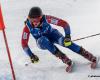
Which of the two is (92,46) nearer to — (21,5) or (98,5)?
(98,5)

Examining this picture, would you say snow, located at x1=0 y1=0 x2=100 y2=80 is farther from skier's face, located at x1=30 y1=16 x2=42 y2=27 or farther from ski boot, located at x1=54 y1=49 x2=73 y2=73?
skier's face, located at x1=30 y1=16 x2=42 y2=27

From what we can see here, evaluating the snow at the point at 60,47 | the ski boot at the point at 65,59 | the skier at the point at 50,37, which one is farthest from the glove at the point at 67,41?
the snow at the point at 60,47

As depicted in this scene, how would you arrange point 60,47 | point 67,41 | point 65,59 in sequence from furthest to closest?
point 60,47 → point 65,59 → point 67,41

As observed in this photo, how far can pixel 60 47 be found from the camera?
7980mm

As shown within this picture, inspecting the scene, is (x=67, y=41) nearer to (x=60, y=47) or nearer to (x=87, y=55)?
(x=87, y=55)

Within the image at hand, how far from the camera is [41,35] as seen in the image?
6977 mm

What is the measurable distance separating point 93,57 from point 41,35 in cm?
94

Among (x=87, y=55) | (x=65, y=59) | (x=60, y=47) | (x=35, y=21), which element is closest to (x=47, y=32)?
(x=35, y=21)

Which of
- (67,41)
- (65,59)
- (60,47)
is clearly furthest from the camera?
(60,47)

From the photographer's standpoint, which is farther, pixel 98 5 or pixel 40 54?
pixel 98 5

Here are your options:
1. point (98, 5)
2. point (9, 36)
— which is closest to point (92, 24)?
point (98, 5)

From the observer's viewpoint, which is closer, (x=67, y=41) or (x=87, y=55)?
(x=67, y=41)

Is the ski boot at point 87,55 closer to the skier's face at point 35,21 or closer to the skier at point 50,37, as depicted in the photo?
the skier at point 50,37

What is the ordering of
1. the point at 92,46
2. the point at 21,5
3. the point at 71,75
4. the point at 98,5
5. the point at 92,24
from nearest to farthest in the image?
the point at 71,75
the point at 92,46
the point at 92,24
the point at 98,5
the point at 21,5
